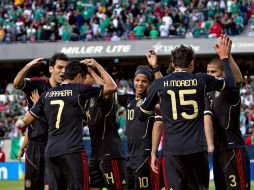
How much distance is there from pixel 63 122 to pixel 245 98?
19085 mm

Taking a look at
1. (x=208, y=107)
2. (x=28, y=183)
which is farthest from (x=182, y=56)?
(x=28, y=183)

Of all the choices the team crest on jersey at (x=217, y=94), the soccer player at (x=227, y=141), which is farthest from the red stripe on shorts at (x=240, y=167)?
the team crest on jersey at (x=217, y=94)

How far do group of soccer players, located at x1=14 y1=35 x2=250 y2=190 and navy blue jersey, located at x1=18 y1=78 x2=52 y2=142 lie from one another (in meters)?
0.01

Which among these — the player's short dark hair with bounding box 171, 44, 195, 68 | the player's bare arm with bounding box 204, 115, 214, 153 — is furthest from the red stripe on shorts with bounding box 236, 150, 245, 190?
the player's short dark hair with bounding box 171, 44, 195, 68

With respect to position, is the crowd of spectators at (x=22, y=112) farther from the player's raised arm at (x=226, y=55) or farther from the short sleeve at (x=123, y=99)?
the player's raised arm at (x=226, y=55)

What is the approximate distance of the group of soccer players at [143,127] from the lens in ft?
26.7

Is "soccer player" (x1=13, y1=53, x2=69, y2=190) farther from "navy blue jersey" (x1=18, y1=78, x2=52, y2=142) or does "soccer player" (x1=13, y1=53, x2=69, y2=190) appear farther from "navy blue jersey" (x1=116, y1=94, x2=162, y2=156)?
"navy blue jersey" (x1=116, y1=94, x2=162, y2=156)

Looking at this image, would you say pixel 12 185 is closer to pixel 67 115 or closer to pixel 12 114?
pixel 12 114

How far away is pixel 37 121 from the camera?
34.1 ft

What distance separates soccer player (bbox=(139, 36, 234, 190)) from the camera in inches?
320

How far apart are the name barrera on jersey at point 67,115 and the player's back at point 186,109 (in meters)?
1.11

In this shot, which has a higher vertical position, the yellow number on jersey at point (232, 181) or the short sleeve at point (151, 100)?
the short sleeve at point (151, 100)

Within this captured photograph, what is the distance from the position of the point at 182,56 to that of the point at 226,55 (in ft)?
1.77

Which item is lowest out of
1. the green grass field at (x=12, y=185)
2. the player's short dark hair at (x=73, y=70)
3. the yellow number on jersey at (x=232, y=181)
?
the green grass field at (x=12, y=185)
